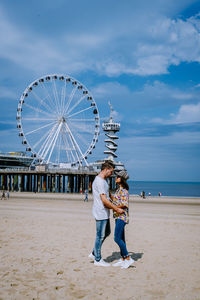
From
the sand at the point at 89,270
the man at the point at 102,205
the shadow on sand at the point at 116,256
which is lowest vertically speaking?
the shadow on sand at the point at 116,256

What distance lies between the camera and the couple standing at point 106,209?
15.7 feet

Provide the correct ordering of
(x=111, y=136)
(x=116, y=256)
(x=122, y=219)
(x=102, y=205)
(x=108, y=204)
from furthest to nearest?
(x=111, y=136)
(x=116, y=256)
(x=122, y=219)
(x=102, y=205)
(x=108, y=204)

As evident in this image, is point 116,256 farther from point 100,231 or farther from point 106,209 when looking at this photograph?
point 106,209

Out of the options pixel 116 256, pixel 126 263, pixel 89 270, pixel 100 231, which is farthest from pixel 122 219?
pixel 116 256

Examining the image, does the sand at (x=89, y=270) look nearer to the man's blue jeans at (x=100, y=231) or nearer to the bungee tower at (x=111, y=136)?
the man's blue jeans at (x=100, y=231)

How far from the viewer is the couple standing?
4773 millimetres

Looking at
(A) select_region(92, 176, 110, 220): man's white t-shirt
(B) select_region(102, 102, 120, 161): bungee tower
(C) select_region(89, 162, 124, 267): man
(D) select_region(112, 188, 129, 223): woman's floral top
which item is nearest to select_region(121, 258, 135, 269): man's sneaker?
(C) select_region(89, 162, 124, 267): man

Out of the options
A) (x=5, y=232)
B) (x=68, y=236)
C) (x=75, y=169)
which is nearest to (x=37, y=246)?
(x=68, y=236)

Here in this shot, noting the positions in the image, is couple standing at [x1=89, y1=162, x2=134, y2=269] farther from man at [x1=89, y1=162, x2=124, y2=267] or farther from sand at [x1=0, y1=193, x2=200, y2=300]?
sand at [x1=0, y1=193, x2=200, y2=300]

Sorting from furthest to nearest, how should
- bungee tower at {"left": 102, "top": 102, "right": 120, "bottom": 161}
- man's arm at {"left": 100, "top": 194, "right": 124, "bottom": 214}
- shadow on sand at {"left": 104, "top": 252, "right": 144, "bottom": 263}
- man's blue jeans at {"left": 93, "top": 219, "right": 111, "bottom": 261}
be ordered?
bungee tower at {"left": 102, "top": 102, "right": 120, "bottom": 161} < shadow on sand at {"left": 104, "top": 252, "right": 144, "bottom": 263} < man's blue jeans at {"left": 93, "top": 219, "right": 111, "bottom": 261} < man's arm at {"left": 100, "top": 194, "right": 124, "bottom": 214}

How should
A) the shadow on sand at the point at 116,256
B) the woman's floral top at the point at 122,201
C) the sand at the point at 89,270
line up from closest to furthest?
1. the sand at the point at 89,270
2. the woman's floral top at the point at 122,201
3. the shadow on sand at the point at 116,256

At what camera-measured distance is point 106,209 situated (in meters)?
4.82

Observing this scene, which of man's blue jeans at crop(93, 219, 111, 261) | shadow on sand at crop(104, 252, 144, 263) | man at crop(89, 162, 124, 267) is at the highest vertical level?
man at crop(89, 162, 124, 267)

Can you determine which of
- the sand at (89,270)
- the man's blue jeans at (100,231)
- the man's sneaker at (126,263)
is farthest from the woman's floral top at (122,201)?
the sand at (89,270)
